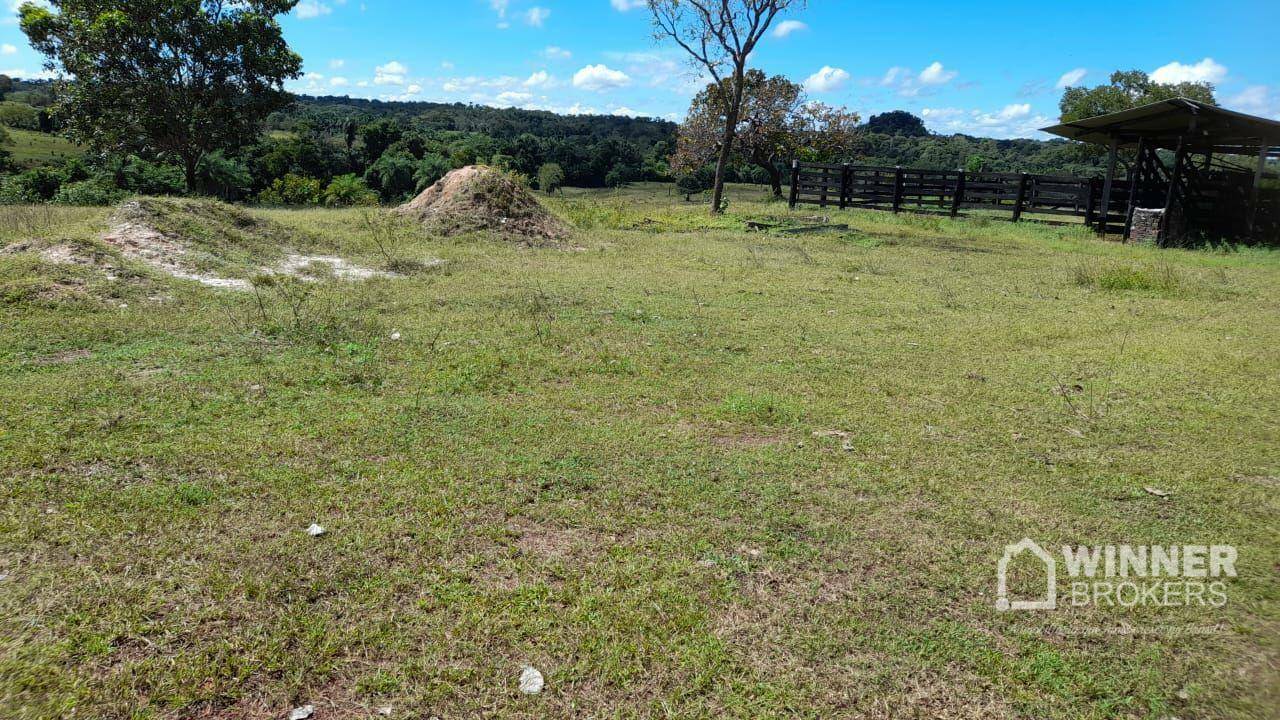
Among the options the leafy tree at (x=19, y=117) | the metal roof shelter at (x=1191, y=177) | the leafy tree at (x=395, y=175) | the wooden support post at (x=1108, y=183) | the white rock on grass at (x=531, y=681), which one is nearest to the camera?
the white rock on grass at (x=531, y=681)

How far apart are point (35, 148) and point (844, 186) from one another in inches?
2349

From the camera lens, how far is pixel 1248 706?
2615mm

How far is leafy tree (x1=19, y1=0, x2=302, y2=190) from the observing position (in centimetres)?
2152

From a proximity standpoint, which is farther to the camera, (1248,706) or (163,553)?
(163,553)

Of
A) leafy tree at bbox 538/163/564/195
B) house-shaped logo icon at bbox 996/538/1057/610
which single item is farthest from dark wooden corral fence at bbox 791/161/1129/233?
leafy tree at bbox 538/163/564/195

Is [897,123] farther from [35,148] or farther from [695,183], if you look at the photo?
[35,148]

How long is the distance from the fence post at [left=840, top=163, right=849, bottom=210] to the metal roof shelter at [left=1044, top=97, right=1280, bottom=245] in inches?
291

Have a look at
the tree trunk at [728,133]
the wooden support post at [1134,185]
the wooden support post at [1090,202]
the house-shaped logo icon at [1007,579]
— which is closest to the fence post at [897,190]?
the wooden support post at [1090,202]

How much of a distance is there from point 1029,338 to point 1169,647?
5768 millimetres

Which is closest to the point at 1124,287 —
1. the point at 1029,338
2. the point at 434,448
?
the point at 1029,338

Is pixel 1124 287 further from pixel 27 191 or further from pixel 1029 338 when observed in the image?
pixel 27 191

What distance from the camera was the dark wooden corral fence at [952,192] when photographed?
65.3 feet

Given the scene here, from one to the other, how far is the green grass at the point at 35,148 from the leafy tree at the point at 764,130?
125ft

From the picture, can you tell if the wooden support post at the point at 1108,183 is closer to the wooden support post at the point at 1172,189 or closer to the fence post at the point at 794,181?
the wooden support post at the point at 1172,189
